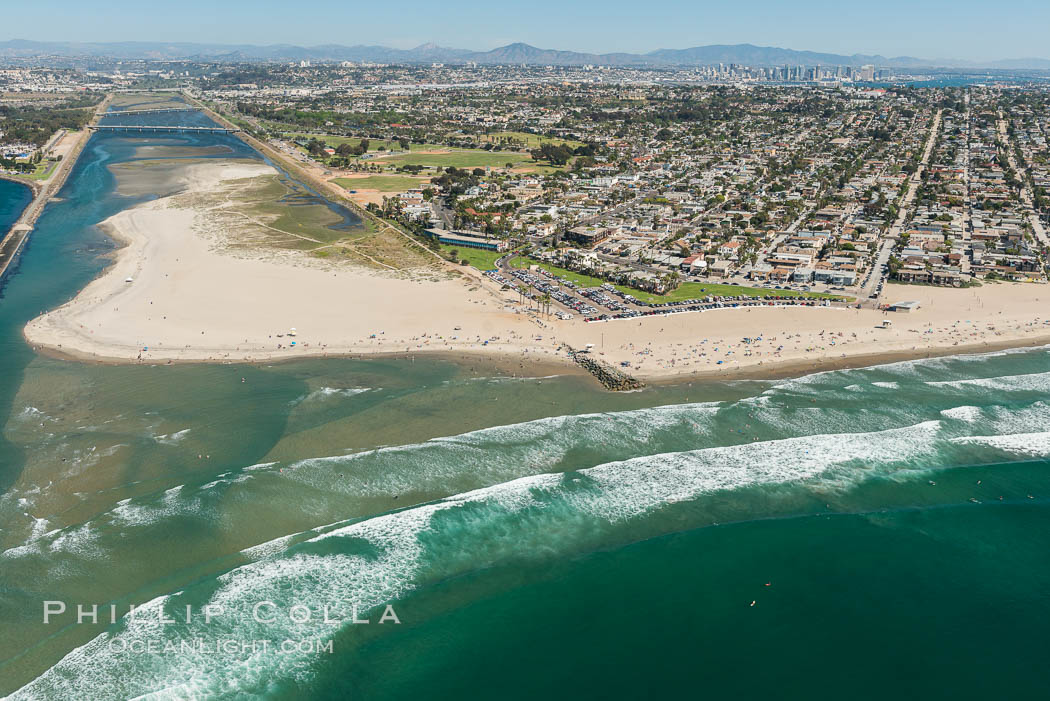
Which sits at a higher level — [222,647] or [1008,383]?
[1008,383]

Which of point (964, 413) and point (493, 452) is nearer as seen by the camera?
point (493, 452)

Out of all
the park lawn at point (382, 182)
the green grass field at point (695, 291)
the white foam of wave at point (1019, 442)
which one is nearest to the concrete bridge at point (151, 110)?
the park lawn at point (382, 182)

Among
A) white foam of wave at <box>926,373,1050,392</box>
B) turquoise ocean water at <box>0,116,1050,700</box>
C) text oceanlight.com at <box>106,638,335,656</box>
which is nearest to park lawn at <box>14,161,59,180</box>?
turquoise ocean water at <box>0,116,1050,700</box>

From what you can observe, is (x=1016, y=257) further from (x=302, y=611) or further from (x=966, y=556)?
(x=302, y=611)

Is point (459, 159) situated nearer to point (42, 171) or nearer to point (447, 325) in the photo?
point (42, 171)

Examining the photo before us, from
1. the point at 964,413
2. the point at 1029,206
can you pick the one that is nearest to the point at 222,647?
Answer: the point at 964,413

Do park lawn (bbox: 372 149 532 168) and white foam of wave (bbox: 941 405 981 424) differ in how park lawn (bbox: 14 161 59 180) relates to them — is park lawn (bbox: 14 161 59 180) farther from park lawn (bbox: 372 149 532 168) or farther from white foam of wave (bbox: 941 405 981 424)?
white foam of wave (bbox: 941 405 981 424)

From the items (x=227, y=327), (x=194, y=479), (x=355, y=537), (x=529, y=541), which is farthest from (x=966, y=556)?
(x=227, y=327)

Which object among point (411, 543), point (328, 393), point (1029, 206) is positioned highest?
point (1029, 206)
